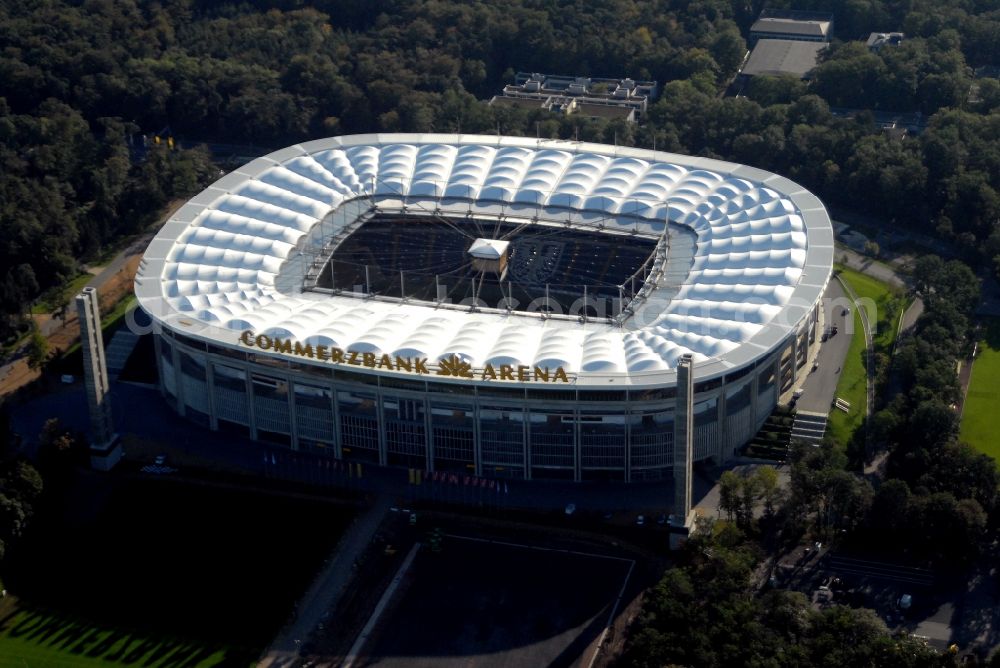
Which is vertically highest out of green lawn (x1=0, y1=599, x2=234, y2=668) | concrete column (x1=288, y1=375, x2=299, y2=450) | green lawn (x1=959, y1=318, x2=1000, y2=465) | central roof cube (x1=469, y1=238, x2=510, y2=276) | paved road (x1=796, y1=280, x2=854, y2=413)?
central roof cube (x1=469, y1=238, x2=510, y2=276)

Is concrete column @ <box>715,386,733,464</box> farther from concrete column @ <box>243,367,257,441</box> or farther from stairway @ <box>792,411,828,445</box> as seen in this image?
concrete column @ <box>243,367,257,441</box>

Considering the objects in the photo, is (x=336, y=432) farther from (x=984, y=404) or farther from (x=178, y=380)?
(x=984, y=404)

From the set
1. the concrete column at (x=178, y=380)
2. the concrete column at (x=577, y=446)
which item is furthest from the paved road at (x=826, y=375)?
the concrete column at (x=178, y=380)

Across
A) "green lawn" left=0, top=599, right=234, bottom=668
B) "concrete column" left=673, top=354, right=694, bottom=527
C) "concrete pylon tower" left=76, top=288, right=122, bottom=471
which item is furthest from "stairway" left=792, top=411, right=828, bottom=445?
"concrete pylon tower" left=76, top=288, right=122, bottom=471

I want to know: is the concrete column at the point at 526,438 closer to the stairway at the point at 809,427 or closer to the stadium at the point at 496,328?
the stadium at the point at 496,328

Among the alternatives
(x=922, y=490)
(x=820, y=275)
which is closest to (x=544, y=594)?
(x=922, y=490)

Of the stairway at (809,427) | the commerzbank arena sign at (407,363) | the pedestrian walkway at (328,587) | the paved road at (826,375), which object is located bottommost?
the pedestrian walkway at (328,587)

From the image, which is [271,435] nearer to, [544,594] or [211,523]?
[211,523]
